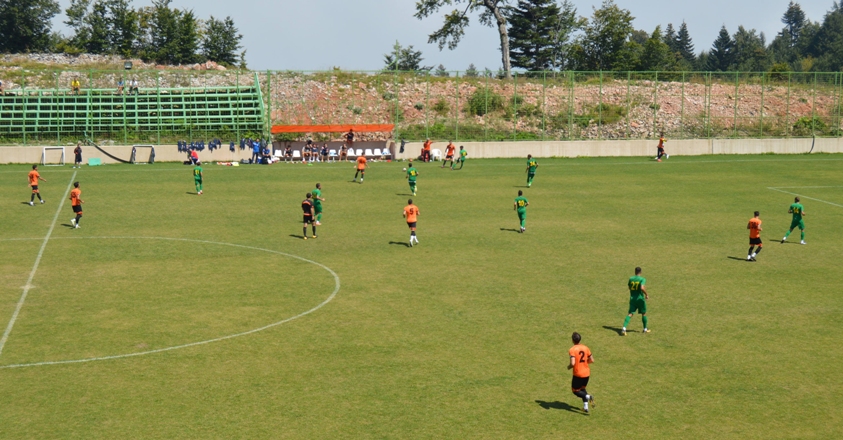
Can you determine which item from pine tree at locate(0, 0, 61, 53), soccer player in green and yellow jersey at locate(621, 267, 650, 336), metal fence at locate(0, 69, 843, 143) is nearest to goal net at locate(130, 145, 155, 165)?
metal fence at locate(0, 69, 843, 143)

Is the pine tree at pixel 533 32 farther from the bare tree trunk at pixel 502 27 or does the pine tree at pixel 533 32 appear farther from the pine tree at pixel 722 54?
the pine tree at pixel 722 54

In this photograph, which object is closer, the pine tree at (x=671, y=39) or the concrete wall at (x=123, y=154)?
the concrete wall at (x=123, y=154)

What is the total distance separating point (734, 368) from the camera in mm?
19734

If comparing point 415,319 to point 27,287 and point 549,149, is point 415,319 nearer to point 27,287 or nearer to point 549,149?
point 27,287

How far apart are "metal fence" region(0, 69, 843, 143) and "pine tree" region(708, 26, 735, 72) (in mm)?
110277

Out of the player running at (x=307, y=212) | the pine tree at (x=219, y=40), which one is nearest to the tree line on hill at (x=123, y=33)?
the pine tree at (x=219, y=40)

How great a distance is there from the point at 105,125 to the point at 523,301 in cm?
4746

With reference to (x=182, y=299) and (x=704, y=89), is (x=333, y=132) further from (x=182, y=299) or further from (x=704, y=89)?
(x=182, y=299)

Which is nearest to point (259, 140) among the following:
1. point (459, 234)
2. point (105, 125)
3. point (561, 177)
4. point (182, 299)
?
point (105, 125)

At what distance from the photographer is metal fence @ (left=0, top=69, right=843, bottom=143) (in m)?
69.1

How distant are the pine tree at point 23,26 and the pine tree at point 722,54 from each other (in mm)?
134658

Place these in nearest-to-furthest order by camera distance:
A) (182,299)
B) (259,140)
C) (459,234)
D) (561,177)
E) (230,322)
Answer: (230,322) → (182,299) → (459,234) → (561,177) → (259,140)

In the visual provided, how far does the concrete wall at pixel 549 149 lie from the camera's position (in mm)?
58219

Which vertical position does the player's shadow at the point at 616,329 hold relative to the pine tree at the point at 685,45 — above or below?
below
